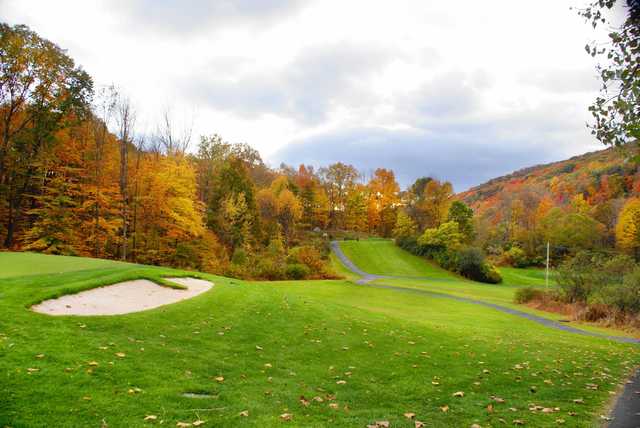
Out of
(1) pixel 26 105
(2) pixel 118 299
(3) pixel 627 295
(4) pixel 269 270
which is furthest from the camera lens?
(4) pixel 269 270

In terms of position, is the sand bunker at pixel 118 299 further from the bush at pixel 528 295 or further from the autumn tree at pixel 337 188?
the autumn tree at pixel 337 188

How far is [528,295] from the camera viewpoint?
1142 inches

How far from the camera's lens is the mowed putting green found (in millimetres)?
5238

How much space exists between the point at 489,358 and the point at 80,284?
11529mm

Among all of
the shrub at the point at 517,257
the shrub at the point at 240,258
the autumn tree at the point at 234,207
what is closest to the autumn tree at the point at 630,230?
the shrub at the point at 517,257

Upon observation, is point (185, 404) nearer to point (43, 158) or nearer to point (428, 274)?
point (43, 158)

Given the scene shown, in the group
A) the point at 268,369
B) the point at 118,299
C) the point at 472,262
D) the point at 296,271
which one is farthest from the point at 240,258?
the point at 472,262

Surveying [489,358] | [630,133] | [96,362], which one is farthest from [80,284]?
[630,133]

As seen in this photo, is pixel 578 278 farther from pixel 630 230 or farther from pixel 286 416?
pixel 630 230

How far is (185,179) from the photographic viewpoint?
3130cm

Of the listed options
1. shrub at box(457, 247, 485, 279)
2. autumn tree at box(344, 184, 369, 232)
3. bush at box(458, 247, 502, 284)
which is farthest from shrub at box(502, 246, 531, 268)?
autumn tree at box(344, 184, 369, 232)

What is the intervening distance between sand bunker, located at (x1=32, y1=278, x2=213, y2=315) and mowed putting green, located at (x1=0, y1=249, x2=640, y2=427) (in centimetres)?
38

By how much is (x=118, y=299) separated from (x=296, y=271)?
78.6ft

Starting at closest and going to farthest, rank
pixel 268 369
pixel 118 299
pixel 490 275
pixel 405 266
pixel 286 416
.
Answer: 1. pixel 286 416
2. pixel 268 369
3. pixel 118 299
4. pixel 490 275
5. pixel 405 266
